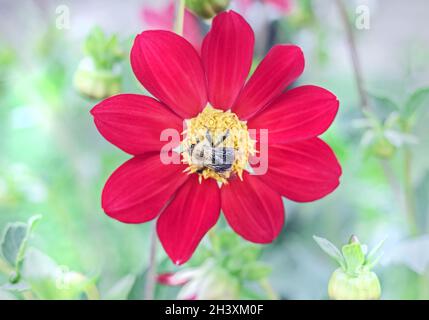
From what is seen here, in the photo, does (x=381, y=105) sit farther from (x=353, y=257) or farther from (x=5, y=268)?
(x=5, y=268)

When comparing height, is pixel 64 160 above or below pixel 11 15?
below

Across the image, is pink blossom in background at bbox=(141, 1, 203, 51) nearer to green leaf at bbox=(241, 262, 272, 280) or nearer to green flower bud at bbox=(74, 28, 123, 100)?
green flower bud at bbox=(74, 28, 123, 100)

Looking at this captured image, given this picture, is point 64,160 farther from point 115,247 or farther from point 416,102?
point 416,102

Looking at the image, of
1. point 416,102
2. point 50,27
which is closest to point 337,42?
point 416,102

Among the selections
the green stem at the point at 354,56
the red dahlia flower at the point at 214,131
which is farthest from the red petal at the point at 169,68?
the green stem at the point at 354,56

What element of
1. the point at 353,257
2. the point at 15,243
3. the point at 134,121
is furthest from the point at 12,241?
the point at 353,257

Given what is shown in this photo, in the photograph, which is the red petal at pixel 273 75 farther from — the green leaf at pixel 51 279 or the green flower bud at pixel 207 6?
the green leaf at pixel 51 279
